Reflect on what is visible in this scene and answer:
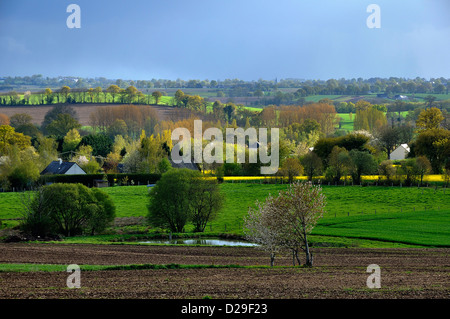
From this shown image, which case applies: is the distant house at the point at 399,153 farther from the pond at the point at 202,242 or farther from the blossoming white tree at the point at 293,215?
the blossoming white tree at the point at 293,215

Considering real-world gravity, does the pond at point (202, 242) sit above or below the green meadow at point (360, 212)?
below

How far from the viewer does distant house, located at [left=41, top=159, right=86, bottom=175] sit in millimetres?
90188

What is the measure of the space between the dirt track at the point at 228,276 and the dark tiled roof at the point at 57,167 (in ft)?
162

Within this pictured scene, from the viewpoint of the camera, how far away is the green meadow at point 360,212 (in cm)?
4741

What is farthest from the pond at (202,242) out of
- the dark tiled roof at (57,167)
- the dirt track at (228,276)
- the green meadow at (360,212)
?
the dark tiled roof at (57,167)

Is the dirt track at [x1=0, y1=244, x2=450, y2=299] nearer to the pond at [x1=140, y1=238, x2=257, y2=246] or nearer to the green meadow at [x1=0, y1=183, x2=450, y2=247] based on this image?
the pond at [x1=140, y1=238, x2=257, y2=246]

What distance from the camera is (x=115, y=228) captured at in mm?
55562

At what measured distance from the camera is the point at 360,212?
6084cm

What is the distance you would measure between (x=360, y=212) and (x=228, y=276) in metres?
36.2

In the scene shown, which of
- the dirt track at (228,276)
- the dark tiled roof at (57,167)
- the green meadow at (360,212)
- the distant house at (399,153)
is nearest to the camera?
Answer: the dirt track at (228,276)

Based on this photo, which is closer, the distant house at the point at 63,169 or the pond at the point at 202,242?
the pond at the point at 202,242

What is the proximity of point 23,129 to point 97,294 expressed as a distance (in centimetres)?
13160
